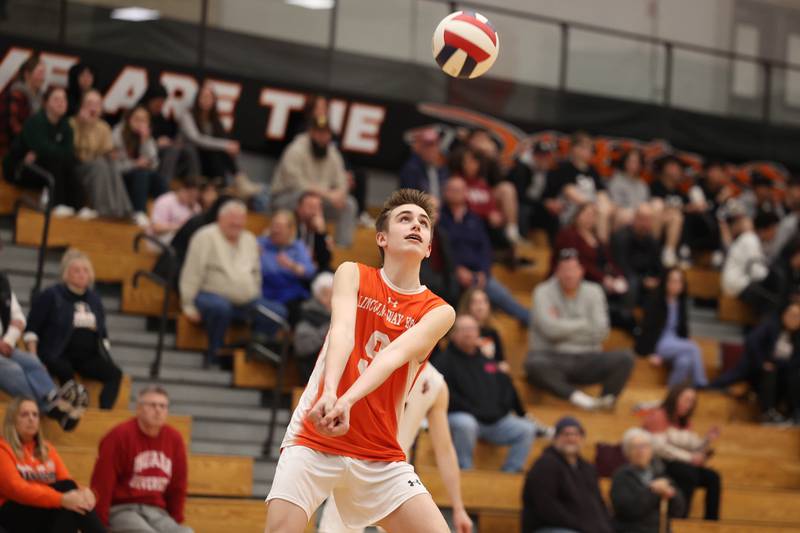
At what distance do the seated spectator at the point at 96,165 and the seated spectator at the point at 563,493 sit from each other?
15.6 ft

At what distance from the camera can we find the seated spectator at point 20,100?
43.0 feet

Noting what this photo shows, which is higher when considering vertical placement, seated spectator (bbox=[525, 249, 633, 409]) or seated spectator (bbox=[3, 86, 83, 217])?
seated spectator (bbox=[3, 86, 83, 217])

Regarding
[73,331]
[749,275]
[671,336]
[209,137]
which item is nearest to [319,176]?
[209,137]

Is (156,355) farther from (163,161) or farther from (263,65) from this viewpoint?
(263,65)

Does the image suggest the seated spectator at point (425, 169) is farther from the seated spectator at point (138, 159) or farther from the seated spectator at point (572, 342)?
the seated spectator at point (138, 159)

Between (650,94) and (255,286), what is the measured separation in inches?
298

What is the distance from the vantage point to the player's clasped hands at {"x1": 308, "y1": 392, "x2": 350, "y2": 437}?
523 cm

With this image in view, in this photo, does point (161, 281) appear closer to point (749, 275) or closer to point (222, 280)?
point (222, 280)

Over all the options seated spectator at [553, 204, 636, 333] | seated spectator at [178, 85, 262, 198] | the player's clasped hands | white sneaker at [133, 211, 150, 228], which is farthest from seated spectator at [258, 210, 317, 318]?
the player's clasped hands

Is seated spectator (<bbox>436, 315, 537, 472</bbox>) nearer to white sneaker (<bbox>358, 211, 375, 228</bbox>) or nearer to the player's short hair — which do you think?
white sneaker (<bbox>358, 211, 375, 228</bbox>)

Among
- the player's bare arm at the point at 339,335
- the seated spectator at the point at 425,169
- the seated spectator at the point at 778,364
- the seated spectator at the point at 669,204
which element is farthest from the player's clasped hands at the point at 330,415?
the seated spectator at the point at 669,204

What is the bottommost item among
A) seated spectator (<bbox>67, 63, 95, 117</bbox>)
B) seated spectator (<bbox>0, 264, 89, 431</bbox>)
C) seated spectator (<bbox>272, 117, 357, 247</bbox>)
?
seated spectator (<bbox>0, 264, 89, 431</bbox>)

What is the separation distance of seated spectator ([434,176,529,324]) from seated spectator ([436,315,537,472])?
6.37 ft

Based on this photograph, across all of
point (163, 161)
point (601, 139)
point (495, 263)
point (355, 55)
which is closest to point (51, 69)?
point (163, 161)
